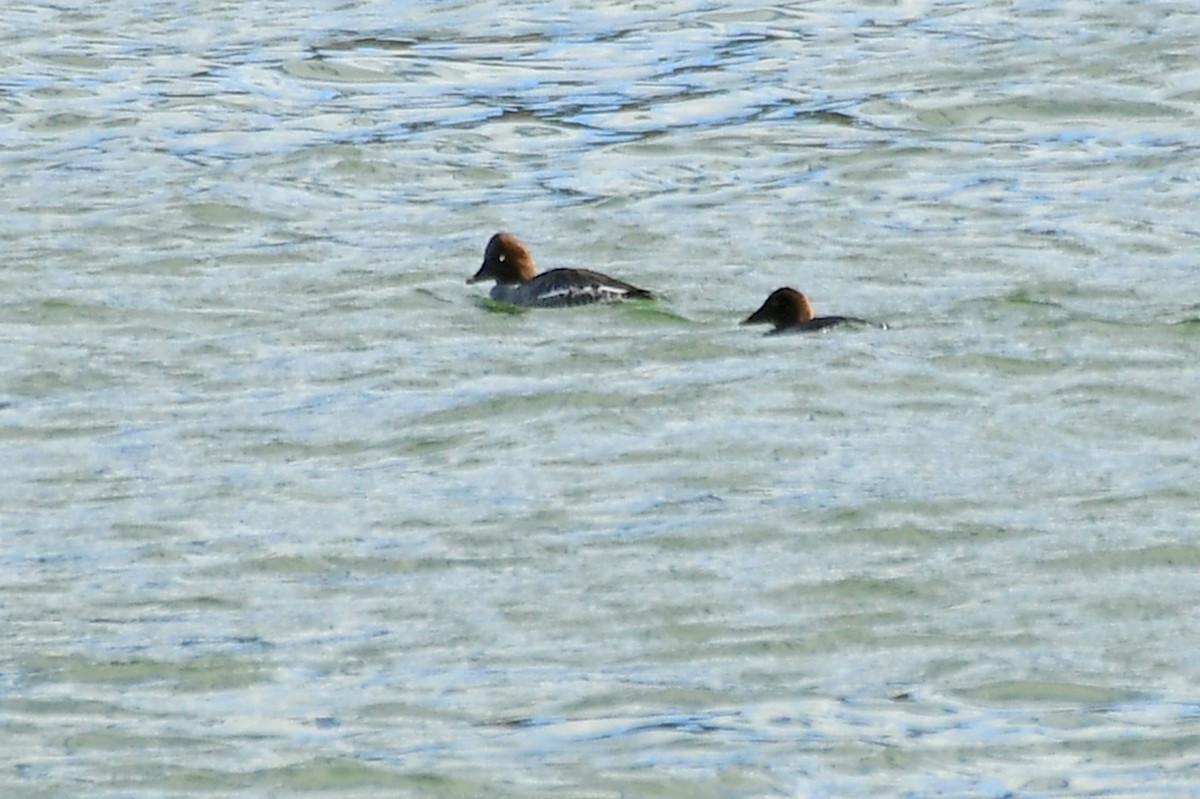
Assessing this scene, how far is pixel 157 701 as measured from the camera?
8570 millimetres

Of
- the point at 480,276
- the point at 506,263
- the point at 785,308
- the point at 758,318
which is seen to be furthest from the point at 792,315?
the point at 480,276

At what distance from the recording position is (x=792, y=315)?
13266mm

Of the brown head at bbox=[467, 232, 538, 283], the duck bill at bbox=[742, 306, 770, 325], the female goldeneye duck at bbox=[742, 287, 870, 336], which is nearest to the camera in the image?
the female goldeneye duck at bbox=[742, 287, 870, 336]

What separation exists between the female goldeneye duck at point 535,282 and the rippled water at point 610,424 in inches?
6.2

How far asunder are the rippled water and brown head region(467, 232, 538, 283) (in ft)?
0.75

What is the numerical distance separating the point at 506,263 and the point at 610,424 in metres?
3.04

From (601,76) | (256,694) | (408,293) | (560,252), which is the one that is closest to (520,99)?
(601,76)

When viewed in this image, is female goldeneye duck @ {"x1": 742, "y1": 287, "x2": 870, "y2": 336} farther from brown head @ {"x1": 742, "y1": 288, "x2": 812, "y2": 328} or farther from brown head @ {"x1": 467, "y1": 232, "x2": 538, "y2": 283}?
brown head @ {"x1": 467, "y1": 232, "x2": 538, "y2": 283}

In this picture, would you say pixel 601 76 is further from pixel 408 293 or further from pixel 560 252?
pixel 408 293

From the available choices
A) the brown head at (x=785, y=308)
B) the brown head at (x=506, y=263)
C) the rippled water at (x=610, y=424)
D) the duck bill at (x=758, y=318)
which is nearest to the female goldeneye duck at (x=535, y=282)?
the brown head at (x=506, y=263)

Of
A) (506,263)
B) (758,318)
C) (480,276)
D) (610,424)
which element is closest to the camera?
(610,424)

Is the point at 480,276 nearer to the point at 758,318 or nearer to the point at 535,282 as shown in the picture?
the point at 535,282

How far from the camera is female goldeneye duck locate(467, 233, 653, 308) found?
13.9 m

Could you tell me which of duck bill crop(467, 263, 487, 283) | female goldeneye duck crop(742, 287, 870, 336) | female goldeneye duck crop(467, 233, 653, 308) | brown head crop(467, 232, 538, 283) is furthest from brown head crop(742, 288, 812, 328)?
duck bill crop(467, 263, 487, 283)
